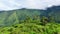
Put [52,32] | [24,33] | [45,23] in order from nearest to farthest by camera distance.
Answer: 1. [24,33]
2. [52,32]
3. [45,23]

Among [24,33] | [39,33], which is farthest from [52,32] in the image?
[24,33]

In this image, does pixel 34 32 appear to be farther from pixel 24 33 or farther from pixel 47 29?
pixel 47 29

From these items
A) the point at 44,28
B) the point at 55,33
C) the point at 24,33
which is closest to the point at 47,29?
the point at 44,28

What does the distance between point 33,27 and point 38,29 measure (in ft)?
17.1

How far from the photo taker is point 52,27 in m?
153

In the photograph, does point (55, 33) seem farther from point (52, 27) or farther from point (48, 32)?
point (52, 27)

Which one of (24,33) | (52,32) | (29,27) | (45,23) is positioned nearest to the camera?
(24,33)

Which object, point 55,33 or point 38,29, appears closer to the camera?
point 55,33

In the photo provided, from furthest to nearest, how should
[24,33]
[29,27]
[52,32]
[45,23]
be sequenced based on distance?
[45,23] → [29,27] → [52,32] → [24,33]

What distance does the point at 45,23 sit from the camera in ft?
544

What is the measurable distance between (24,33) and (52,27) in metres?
33.8

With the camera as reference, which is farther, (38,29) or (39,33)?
(38,29)

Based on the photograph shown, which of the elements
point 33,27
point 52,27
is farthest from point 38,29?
point 52,27

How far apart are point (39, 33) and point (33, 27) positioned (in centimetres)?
1520
